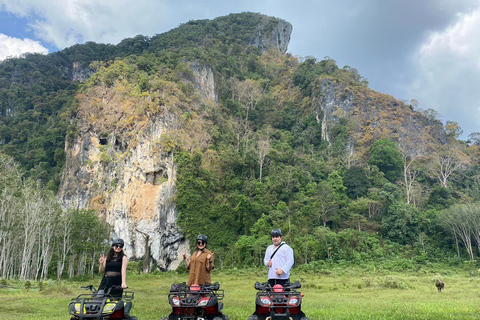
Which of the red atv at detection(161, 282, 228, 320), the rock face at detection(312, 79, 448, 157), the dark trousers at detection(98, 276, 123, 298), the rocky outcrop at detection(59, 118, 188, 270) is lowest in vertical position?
the red atv at detection(161, 282, 228, 320)

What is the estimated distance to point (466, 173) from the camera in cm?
4809

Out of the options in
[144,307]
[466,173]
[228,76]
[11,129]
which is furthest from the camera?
[228,76]

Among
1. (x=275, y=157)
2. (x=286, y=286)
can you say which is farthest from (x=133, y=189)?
(x=286, y=286)

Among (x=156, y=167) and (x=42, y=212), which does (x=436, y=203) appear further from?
(x=42, y=212)

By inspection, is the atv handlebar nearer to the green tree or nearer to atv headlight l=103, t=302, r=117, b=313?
atv headlight l=103, t=302, r=117, b=313

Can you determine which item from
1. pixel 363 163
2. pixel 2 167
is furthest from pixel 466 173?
pixel 2 167

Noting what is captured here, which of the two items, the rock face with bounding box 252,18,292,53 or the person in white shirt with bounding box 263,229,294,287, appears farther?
the rock face with bounding box 252,18,292,53

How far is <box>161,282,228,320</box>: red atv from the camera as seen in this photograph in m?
5.58

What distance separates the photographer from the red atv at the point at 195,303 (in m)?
5.58

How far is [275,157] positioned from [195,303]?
134 feet

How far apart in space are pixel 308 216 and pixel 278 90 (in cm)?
3719

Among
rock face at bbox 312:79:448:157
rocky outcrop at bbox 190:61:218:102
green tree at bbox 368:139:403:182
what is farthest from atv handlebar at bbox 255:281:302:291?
rock face at bbox 312:79:448:157

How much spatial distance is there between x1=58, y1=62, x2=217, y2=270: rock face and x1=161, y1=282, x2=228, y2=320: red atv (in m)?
31.8

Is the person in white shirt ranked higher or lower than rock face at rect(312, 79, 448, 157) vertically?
lower
